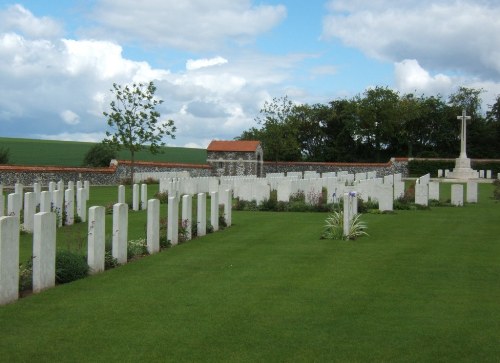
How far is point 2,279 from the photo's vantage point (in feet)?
23.8

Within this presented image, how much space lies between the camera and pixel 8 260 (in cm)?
727

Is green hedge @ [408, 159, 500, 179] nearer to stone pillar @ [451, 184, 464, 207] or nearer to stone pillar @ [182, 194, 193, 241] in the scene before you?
stone pillar @ [451, 184, 464, 207]

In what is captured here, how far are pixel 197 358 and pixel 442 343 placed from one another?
2170 mm

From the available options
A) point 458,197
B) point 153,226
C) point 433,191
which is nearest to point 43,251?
point 153,226

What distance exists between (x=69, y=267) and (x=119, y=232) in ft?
4.27

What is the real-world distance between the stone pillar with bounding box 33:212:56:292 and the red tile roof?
35.5 meters

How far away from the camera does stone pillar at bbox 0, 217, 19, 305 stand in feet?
23.5

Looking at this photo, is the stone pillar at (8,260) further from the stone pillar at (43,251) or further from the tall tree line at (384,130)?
the tall tree line at (384,130)

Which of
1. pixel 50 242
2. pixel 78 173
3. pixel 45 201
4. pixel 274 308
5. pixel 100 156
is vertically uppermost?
pixel 100 156

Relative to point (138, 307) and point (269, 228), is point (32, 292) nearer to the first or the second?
point (138, 307)

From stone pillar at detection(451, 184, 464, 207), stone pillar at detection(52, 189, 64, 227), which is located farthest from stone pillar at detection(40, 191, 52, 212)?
stone pillar at detection(451, 184, 464, 207)

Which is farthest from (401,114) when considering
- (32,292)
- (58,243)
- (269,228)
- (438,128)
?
(32,292)

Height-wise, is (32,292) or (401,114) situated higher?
(401,114)

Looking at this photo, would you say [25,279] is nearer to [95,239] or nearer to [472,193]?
[95,239]
